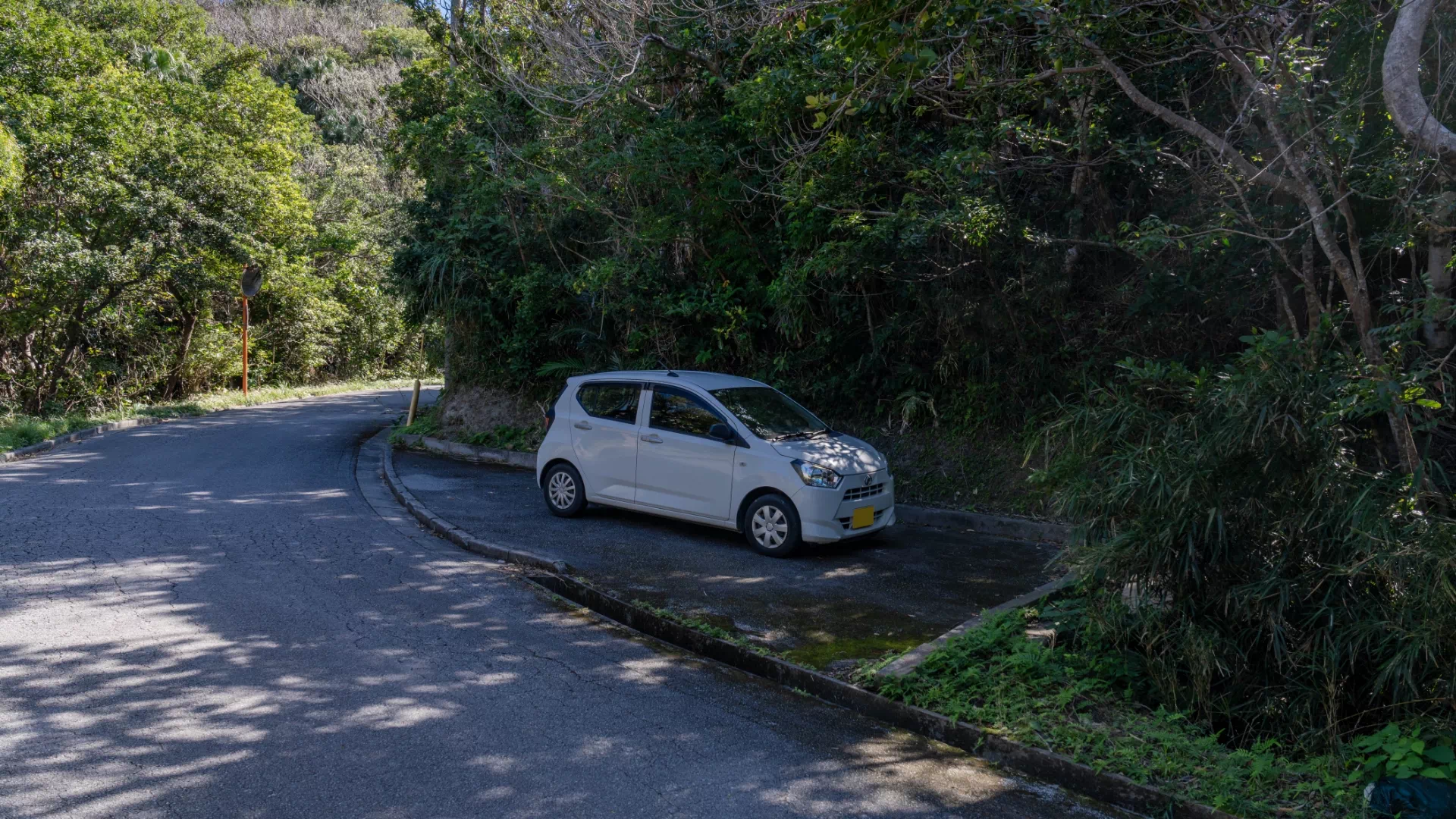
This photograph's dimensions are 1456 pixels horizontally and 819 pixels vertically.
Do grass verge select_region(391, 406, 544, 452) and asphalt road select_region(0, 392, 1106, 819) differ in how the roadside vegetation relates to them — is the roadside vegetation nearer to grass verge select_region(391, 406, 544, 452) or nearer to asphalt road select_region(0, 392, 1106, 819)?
grass verge select_region(391, 406, 544, 452)

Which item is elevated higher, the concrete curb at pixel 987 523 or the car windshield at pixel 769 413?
the car windshield at pixel 769 413

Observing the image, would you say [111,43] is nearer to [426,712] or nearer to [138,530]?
[138,530]

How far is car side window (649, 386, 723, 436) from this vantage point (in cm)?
938

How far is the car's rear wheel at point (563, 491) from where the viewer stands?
408 inches

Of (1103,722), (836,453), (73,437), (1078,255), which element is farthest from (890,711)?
(73,437)

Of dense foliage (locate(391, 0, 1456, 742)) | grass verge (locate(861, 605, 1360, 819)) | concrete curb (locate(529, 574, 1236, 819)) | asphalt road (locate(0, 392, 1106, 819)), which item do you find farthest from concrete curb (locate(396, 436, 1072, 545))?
asphalt road (locate(0, 392, 1106, 819))

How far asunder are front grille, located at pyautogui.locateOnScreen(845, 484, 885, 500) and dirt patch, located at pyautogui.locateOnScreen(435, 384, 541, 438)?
8.77 m

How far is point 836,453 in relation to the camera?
899cm

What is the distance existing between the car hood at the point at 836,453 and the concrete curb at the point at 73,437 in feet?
40.8

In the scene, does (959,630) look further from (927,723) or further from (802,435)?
(802,435)

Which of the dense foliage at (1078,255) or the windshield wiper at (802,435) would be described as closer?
the dense foliage at (1078,255)

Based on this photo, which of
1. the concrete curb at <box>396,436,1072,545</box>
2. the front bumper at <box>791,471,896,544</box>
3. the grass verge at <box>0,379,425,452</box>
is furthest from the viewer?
the grass verge at <box>0,379,425,452</box>

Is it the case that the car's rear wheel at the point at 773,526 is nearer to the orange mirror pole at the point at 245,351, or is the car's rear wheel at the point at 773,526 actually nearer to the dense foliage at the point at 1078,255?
the dense foliage at the point at 1078,255

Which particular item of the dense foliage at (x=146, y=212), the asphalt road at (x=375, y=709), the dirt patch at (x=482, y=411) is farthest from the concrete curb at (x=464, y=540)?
the dense foliage at (x=146, y=212)
